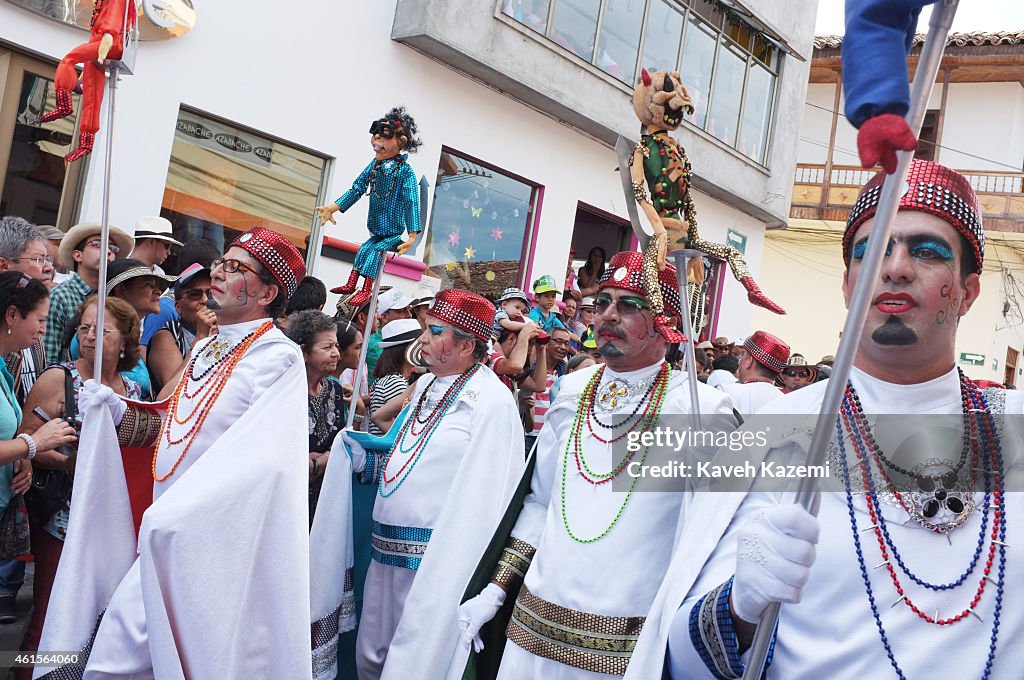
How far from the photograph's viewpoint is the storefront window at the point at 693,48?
37.8 ft

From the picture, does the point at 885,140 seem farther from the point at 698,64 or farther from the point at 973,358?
the point at 973,358

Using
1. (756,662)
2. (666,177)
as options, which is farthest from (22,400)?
(756,662)

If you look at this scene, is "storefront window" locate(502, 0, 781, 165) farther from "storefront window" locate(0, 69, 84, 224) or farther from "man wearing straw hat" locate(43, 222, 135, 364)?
"man wearing straw hat" locate(43, 222, 135, 364)

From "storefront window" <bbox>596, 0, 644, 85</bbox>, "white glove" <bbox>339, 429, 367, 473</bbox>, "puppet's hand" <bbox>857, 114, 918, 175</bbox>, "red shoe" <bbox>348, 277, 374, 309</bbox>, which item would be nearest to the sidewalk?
"white glove" <bbox>339, 429, 367, 473</bbox>

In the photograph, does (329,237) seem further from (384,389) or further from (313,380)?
(313,380)

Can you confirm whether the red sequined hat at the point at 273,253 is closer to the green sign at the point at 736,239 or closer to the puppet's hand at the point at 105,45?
the puppet's hand at the point at 105,45

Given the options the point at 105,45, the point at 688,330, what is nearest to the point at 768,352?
the point at 688,330

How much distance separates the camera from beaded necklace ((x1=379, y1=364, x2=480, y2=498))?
4.66 m

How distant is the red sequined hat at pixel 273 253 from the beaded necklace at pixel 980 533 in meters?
2.69

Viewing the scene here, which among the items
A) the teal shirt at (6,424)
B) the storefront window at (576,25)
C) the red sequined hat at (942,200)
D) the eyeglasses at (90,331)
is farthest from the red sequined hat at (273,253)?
→ the storefront window at (576,25)

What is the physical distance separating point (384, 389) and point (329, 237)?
341 centimetres

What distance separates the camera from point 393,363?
649cm

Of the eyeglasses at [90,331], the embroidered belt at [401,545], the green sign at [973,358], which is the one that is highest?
the green sign at [973,358]

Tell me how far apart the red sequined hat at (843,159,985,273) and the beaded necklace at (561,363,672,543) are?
1563mm
